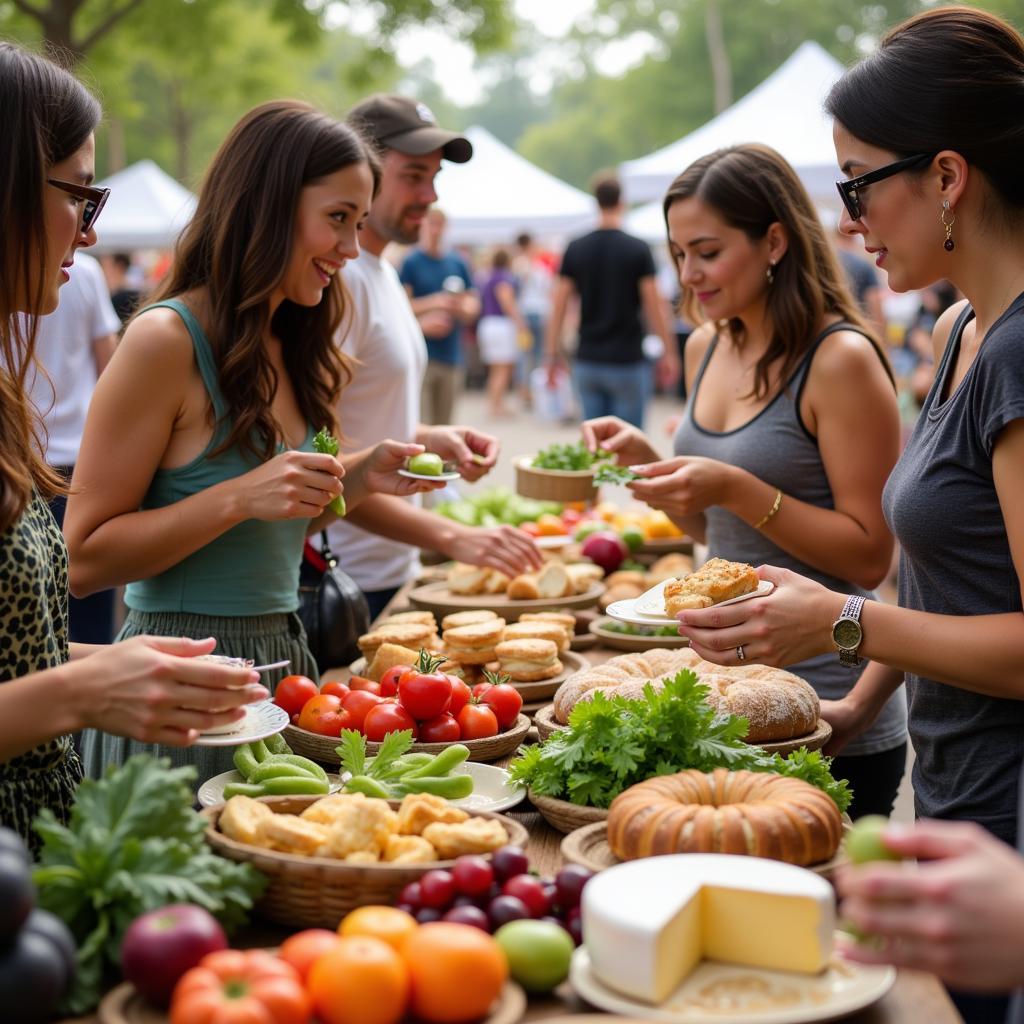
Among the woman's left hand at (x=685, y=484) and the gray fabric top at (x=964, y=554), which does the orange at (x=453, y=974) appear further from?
the woman's left hand at (x=685, y=484)

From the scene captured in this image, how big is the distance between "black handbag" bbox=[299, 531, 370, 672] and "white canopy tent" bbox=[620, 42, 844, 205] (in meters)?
8.34

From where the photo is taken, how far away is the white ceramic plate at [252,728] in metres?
2.12

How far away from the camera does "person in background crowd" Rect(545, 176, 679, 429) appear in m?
10.5

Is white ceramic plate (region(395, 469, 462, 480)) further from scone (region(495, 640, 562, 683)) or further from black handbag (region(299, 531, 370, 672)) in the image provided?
scone (region(495, 640, 562, 683))

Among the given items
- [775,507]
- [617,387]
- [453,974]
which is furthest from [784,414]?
[617,387]

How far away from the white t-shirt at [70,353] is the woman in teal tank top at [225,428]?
288 cm

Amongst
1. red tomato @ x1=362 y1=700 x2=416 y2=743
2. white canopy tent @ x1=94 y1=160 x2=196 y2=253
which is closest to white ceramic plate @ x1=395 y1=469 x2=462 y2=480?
red tomato @ x1=362 y1=700 x2=416 y2=743

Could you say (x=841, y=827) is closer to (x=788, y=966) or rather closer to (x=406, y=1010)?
(x=788, y=966)

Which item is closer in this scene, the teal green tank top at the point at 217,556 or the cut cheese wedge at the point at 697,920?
the cut cheese wedge at the point at 697,920

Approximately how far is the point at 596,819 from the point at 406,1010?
0.68 meters

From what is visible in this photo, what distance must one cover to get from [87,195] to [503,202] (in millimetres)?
16689

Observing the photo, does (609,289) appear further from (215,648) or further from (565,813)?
(565,813)

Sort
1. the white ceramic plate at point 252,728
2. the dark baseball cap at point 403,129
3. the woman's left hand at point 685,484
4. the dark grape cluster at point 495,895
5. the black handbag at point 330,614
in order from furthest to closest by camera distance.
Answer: the dark baseball cap at point 403,129, the black handbag at point 330,614, the woman's left hand at point 685,484, the white ceramic plate at point 252,728, the dark grape cluster at point 495,895

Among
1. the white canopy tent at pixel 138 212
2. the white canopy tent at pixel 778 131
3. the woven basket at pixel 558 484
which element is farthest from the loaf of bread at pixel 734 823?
the white canopy tent at pixel 138 212
